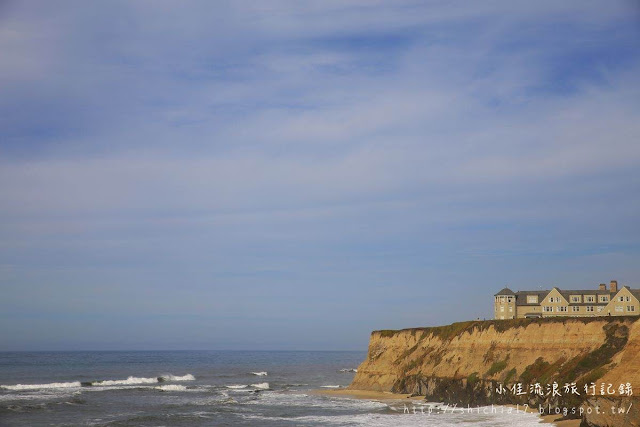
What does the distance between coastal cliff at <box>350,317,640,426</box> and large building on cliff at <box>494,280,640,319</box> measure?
82.2ft

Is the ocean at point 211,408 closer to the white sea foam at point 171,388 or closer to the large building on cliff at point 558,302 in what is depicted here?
the white sea foam at point 171,388

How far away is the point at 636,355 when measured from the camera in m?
43.4

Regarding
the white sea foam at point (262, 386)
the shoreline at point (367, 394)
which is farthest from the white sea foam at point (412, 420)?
the white sea foam at point (262, 386)

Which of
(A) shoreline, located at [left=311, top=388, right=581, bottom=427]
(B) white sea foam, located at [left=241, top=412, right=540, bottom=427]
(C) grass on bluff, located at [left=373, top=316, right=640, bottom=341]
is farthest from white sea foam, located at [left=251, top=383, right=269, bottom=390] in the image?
(B) white sea foam, located at [left=241, top=412, right=540, bottom=427]

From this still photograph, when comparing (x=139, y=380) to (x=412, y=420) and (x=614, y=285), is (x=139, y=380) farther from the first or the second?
(x=614, y=285)

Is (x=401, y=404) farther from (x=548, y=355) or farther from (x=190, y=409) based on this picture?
(x=190, y=409)

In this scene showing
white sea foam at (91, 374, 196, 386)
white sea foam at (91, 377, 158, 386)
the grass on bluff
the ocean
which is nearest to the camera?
the ocean

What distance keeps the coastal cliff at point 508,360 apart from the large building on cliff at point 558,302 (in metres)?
25.0

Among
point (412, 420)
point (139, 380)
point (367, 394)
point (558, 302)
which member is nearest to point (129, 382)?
point (139, 380)

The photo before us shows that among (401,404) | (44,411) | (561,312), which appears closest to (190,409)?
(44,411)

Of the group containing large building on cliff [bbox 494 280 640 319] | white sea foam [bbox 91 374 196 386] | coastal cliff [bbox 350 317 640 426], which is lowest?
white sea foam [bbox 91 374 196 386]

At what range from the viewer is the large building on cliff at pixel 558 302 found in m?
94.8

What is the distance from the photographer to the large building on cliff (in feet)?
311

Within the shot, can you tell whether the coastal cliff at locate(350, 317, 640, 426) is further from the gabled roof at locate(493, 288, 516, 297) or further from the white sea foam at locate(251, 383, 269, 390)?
the gabled roof at locate(493, 288, 516, 297)
